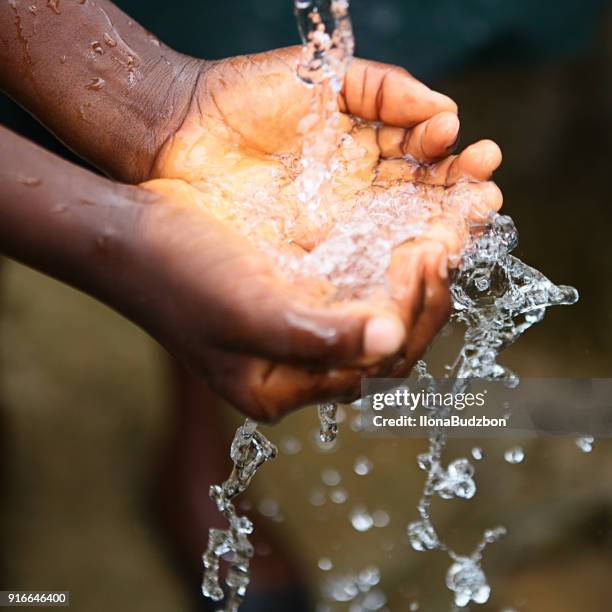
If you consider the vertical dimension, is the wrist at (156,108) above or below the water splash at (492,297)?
above

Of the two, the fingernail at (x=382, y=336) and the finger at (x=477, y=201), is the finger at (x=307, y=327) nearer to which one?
the fingernail at (x=382, y=336)

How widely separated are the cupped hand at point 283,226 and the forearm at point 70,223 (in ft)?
0.18

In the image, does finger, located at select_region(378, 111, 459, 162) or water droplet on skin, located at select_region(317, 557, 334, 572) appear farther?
water droplet on skin, located at select_region(317, 557, 334, 572)

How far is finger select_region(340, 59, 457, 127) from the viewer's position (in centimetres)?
149

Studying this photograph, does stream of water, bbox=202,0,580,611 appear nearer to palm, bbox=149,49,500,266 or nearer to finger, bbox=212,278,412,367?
palm, bbox=149,49,500,266

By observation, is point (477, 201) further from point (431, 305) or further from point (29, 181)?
point (29, 181)

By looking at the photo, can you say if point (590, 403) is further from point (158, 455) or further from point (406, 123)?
point (158, 455)

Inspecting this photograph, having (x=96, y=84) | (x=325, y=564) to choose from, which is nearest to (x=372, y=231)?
(x=96, y=84)

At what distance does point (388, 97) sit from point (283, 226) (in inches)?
12.1

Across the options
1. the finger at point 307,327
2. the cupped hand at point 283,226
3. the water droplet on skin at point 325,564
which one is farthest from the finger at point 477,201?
the water droplet on skin at point 325,564

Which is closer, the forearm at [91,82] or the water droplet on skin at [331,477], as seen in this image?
the forearm at [91,82]

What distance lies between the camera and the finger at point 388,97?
149 centimetres

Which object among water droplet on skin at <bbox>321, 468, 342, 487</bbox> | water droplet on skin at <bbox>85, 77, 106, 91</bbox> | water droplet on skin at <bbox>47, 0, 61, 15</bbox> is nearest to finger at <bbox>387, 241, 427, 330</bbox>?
water droplet on skin at <bbox>85, 77, 106, 91</bbox>

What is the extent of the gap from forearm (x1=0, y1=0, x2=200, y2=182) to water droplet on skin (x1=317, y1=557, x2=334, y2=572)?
151cm
